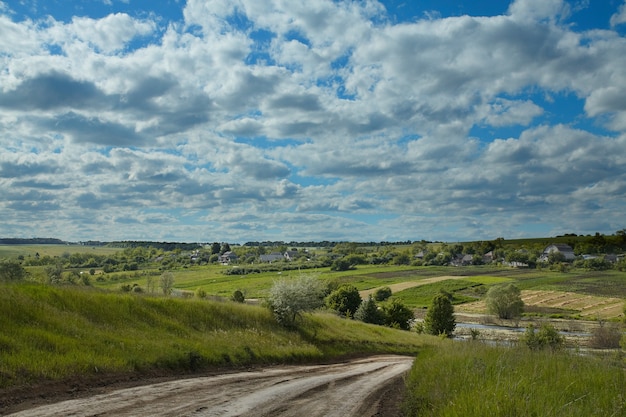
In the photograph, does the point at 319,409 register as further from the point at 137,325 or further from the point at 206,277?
the point at 206,277

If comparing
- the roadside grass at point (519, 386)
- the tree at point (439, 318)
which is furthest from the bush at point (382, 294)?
the roadside grass at point (519, 386)

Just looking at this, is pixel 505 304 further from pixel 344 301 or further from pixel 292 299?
pixel 292 299

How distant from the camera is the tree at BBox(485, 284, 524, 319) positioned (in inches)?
4210

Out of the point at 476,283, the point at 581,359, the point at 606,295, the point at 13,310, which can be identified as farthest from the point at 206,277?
the point at 581,359

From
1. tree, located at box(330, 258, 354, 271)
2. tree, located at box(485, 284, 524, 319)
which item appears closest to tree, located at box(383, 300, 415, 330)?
tree, located at box(485, 284, 524, 319)

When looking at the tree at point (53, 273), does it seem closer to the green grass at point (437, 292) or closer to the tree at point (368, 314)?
the tree at point (368, 314)

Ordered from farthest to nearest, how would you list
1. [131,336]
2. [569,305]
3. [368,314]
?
1. [569,305]
2. [368,314]
3. [131,336]

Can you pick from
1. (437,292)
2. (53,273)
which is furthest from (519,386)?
(437,292)

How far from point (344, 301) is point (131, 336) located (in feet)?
199

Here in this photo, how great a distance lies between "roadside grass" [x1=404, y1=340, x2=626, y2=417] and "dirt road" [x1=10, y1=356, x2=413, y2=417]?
1.89 m

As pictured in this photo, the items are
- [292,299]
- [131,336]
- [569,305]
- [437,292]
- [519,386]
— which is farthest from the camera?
[437,292]

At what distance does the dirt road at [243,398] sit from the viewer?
479 inches

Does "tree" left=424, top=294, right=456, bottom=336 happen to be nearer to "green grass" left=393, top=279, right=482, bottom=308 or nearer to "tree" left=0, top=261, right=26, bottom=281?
"green grass" left=393, top=279, right=482, bottom=308

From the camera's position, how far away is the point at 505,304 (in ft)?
350
